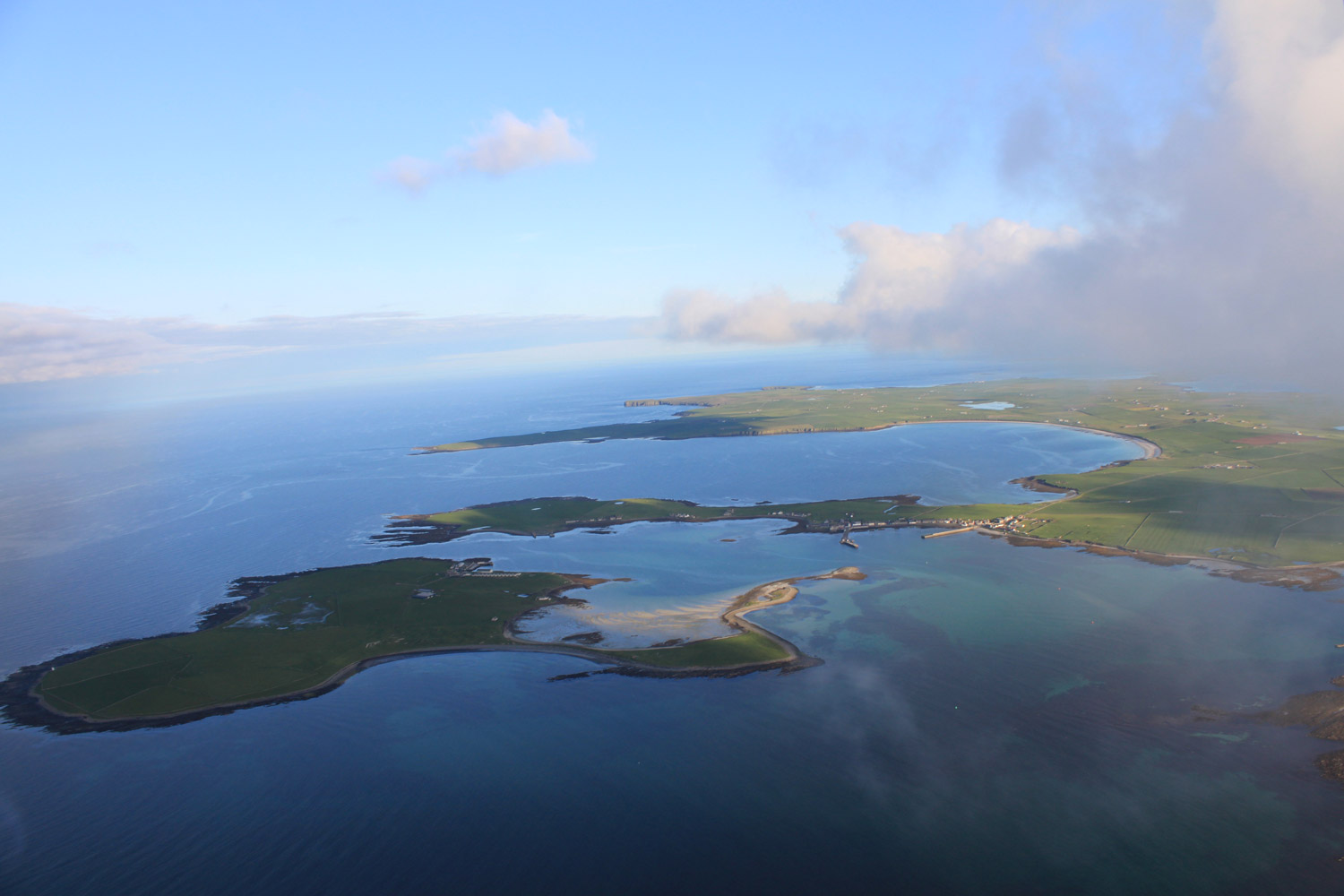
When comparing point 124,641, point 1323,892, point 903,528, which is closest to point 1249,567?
point 903,528

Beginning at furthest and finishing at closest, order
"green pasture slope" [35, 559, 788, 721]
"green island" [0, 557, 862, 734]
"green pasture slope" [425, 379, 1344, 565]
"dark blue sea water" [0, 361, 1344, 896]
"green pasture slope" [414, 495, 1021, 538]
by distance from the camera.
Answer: "green pasture slope" [414, 495, 1021, 538]
"green pasture slope" [425, 379, 1344, 565]
"green pasture slope" [35, 559, 788, 721]
"green island" [0, 557, 862, 734]
"dark blue sea water" [0, 361, 1344, 896]

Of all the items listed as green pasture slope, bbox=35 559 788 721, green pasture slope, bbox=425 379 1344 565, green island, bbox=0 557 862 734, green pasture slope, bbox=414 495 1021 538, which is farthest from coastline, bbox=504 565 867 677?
green pasture slope, bbox=425 379 1344 565

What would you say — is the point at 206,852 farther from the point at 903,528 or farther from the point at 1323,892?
the point at 903,528

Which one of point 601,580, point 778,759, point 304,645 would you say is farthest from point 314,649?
point 778,759

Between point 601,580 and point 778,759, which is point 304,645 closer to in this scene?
point 601,580

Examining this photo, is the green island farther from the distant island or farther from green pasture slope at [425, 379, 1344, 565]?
green pasture slope at [425, 379, 1344, 565]

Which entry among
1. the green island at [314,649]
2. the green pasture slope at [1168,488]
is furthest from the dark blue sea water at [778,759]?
the green pasture slope at [1168,488]
